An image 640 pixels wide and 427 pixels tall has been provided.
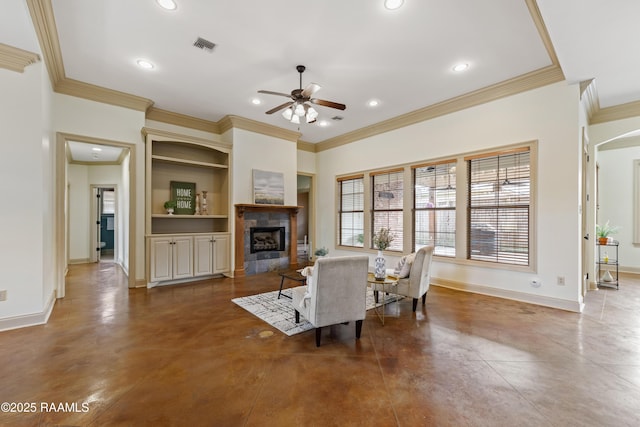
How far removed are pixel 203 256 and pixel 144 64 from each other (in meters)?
3.40

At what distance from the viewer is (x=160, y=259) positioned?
16.5 ft

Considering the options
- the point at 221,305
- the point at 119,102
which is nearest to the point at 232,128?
the point at 119,102

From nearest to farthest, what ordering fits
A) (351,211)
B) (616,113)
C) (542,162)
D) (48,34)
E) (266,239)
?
(48,34) → (542,162) → (616,113) → (266,239) → (351,211)

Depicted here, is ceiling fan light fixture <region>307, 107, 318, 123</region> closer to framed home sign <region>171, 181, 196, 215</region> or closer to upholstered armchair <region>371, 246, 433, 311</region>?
upholstered armchair <region>371, 246, 433, 311</region>

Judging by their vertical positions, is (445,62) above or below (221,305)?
above

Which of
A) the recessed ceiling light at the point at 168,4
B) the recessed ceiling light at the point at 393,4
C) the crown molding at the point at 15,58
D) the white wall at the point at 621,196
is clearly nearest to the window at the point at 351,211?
the recessed ceiling light at the point at 393,4

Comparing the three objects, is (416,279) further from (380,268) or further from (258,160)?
(258,160)

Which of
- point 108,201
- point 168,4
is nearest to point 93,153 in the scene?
point 108,201

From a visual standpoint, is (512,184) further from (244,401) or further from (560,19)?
(244,401)

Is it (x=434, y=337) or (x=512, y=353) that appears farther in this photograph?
(x=434, y=337)

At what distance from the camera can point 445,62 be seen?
3.73 metres

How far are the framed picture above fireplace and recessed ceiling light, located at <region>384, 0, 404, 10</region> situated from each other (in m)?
4.25

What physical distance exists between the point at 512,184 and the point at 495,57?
1940 mm

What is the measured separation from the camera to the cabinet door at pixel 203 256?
5.42 m
